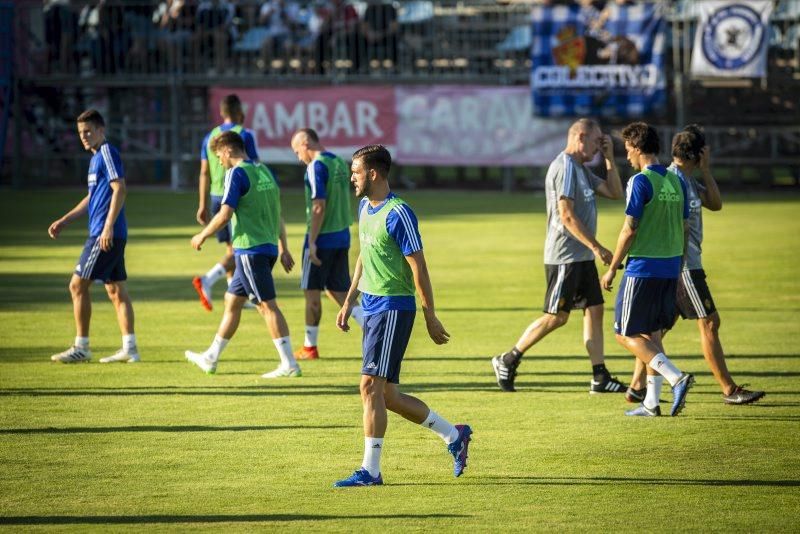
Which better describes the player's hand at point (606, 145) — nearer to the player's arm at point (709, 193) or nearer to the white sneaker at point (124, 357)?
the player's arm at point (709, 193)

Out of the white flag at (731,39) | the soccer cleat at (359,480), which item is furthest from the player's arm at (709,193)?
the white flag at (731,39)

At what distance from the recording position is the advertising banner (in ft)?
97.2

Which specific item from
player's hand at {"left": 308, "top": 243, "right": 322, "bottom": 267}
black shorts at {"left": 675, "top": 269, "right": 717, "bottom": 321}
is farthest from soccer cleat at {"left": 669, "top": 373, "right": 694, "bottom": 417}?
player's hand at {"left": 308, "top": 243, "right": 322, "bottom": 267}

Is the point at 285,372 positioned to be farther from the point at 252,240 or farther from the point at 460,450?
the point at 460,450

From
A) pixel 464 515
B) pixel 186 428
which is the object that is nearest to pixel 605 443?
pixel 464 515

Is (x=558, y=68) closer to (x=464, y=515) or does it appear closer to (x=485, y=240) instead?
(x=485, y=240)

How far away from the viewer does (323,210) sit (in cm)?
1291

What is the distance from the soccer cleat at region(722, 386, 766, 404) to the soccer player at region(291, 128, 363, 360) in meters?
3.65

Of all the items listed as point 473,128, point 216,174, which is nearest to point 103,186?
point 216,174

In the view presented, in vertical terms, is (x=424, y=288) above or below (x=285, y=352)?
above

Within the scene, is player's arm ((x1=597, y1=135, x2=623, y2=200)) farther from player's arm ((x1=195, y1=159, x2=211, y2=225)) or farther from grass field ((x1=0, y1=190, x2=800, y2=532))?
player's arm ((x1=195, y1=159, x2=211, y2=225))

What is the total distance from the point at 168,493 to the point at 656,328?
154 inches

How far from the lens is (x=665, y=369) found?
9.97m

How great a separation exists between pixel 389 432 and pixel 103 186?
4.25m
